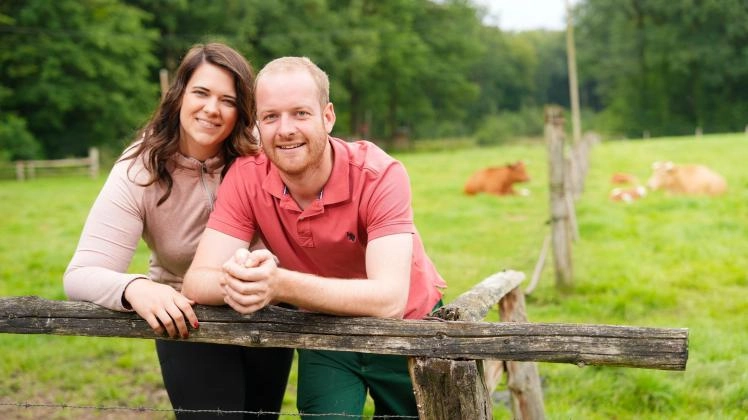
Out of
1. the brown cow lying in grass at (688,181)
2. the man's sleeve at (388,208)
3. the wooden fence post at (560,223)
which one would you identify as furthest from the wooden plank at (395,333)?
the brown cow lying in grass at (688,181)

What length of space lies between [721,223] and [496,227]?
307 centimetres

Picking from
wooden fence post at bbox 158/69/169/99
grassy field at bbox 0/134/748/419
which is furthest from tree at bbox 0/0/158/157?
grassy field at bbox 0/134/748/419

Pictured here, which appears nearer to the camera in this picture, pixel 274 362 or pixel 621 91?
pixel 274 362

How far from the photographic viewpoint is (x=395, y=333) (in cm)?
229

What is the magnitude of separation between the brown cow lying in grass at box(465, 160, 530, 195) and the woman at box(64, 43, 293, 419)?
12.5 m

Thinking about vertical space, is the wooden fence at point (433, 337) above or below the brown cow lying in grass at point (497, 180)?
above

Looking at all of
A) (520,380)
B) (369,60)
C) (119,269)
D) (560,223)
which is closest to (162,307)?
(119,269)

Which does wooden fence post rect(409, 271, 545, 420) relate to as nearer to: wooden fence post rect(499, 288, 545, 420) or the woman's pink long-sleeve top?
wooden fence post rect(499, 288, 545, 420)

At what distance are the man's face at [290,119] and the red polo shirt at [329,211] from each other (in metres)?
0.14

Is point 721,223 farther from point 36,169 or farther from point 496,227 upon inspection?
point 36,169

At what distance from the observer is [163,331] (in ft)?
8.05

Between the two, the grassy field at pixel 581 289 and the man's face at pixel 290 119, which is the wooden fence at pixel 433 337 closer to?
the man's face at pixel 290 119

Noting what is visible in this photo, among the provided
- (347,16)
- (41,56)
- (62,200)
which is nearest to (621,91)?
(347,16)

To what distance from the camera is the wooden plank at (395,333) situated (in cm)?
209
